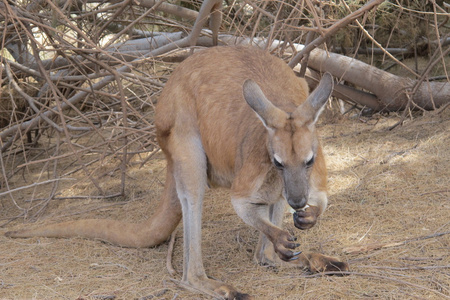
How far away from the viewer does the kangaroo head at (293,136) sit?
131 inches

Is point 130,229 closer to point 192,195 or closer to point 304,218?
point 192,195

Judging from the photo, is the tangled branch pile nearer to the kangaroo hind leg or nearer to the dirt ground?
the dirt ground

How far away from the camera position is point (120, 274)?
430cm

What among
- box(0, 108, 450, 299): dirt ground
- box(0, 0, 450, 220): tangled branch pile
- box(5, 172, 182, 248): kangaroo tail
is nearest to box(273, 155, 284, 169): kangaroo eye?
box(0, 108, 450, 299): dirt ground

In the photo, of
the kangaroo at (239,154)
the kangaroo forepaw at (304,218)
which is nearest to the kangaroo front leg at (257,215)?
the kangaroo at (239,154)

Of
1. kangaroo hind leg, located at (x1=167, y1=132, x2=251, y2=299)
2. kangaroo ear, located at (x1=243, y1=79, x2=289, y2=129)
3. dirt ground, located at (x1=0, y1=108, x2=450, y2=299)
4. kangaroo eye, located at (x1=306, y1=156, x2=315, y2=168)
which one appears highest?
kangaroo ear, located at (x1=243, y1=79, x2=289, y2=129)

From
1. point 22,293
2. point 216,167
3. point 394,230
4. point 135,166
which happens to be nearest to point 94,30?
point 135,166

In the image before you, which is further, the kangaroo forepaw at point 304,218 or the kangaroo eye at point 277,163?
the kangaroo forepaw at point 304,218

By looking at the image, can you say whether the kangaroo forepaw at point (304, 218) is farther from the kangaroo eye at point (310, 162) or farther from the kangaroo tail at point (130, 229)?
the kangaroo tail at point (130, 229)

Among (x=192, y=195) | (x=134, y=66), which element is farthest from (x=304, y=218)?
(x=134, y=66)

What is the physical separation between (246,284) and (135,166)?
3425 millimetres

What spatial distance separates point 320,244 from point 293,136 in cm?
136

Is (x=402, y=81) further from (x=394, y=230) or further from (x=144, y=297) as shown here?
(x=144, y=297)

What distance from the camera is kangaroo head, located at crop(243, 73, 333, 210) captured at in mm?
3328
